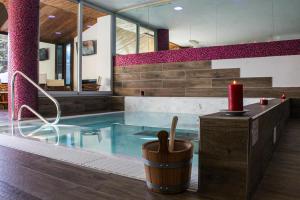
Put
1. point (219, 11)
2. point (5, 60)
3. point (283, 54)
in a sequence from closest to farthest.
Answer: point (283, 54), point (219, 11), point (5, 60)

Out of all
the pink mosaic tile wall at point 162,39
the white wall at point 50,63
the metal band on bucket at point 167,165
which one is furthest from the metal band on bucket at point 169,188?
the white wall at point 50,63

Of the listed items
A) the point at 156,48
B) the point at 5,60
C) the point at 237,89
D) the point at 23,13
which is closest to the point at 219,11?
the point at 156,48

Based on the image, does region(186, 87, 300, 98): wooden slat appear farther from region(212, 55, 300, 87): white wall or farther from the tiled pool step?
the tiled pool step

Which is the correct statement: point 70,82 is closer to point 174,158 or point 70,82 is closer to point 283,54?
point 283,54

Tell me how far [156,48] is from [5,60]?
5158mm

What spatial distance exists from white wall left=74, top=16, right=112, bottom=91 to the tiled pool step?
5.02 meters

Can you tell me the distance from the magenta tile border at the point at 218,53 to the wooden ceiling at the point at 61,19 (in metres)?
1.41

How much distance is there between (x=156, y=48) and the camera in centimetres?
684

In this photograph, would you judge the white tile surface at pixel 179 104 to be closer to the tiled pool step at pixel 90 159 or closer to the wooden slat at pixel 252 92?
the wooden slat at pixel 252 92

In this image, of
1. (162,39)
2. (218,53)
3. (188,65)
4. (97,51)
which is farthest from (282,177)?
(97,51)

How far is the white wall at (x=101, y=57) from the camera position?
7.27 meters

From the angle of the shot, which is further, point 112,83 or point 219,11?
point 112,83

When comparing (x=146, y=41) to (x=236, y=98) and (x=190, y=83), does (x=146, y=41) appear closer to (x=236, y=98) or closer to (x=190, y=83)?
(x=190, y=83)

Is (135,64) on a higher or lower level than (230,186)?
higher
